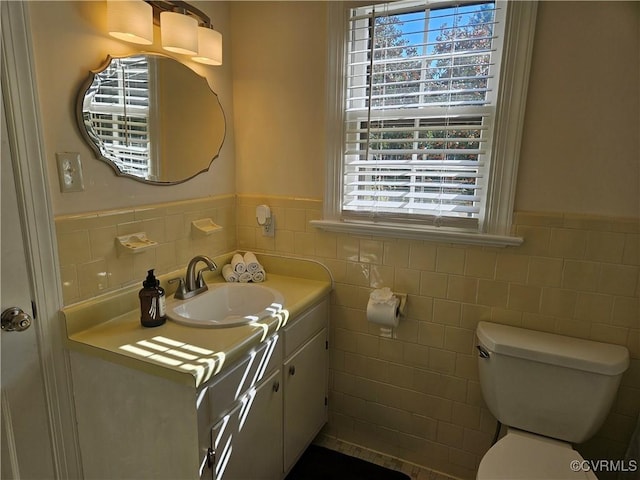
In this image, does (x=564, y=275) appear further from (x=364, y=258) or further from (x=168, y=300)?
(x=168, y=300)

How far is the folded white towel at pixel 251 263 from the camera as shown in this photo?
6.47ft

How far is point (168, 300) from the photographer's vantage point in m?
1.68

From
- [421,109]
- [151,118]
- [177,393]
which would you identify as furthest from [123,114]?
[421,109]

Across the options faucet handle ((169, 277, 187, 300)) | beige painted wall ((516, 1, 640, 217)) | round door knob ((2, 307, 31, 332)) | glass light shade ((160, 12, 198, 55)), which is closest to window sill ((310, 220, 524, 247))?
beige painted wall ((516, 1, 640, 217))

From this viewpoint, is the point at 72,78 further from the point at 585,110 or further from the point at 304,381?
the point at 585,110

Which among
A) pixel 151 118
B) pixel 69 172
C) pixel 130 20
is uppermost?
pixel 130 20

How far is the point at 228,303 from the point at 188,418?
71 cm

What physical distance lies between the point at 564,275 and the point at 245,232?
1465 millimetres

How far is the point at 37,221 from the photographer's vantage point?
1237 mm

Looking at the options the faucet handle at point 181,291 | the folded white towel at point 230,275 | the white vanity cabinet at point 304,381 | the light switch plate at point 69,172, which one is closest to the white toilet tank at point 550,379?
the white vanity cabinet at point 304,381

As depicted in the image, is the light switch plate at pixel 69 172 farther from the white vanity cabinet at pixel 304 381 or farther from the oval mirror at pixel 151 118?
the white vanity cabinet at pixel 304 381

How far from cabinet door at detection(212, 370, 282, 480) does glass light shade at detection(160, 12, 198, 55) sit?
130 cm

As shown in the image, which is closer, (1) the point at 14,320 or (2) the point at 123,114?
(1) the point at 14,320

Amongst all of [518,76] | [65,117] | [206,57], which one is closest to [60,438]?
[65,117]
